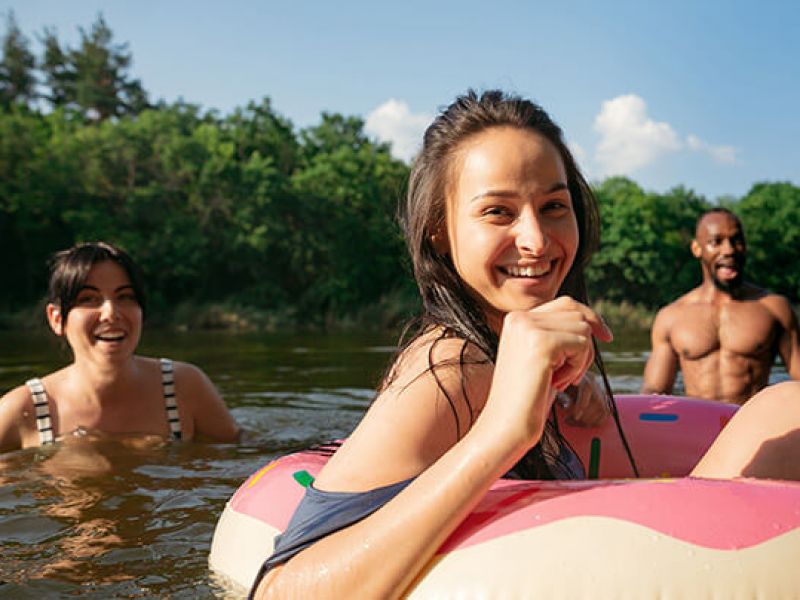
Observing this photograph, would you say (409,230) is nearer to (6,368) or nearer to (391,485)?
(391,485)

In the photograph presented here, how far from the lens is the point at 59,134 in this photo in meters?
28.8

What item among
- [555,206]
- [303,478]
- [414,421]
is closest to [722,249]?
[303,478]

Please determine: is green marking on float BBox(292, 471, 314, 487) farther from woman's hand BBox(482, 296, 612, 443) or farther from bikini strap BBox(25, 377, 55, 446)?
bikini strap BBox(25, 377, 55, 446)

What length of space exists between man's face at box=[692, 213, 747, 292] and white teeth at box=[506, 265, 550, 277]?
4277mm

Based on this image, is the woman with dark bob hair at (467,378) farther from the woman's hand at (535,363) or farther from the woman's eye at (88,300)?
the woman's eye at (88,300)

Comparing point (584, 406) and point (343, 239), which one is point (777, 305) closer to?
point (584, 406)

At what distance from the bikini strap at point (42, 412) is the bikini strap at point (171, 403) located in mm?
597

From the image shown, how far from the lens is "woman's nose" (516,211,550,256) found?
175cm

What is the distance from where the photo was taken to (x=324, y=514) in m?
1.57

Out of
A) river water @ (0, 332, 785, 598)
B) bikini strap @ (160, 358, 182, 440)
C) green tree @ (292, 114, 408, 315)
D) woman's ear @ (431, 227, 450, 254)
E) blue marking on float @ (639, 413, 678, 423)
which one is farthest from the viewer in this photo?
green tree @ (292, 114, 408, 315)

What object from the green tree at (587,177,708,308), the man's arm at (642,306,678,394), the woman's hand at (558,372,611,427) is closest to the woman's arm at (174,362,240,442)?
the woman's hand at (558,372,611,427)

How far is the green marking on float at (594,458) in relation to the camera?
2887mm

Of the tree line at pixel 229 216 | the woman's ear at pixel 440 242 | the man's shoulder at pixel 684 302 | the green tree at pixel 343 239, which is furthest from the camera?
the green tree at pixel 343 239

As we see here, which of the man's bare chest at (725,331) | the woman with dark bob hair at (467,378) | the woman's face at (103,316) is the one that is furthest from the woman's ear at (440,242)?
the man's bare chest at (725,331)
